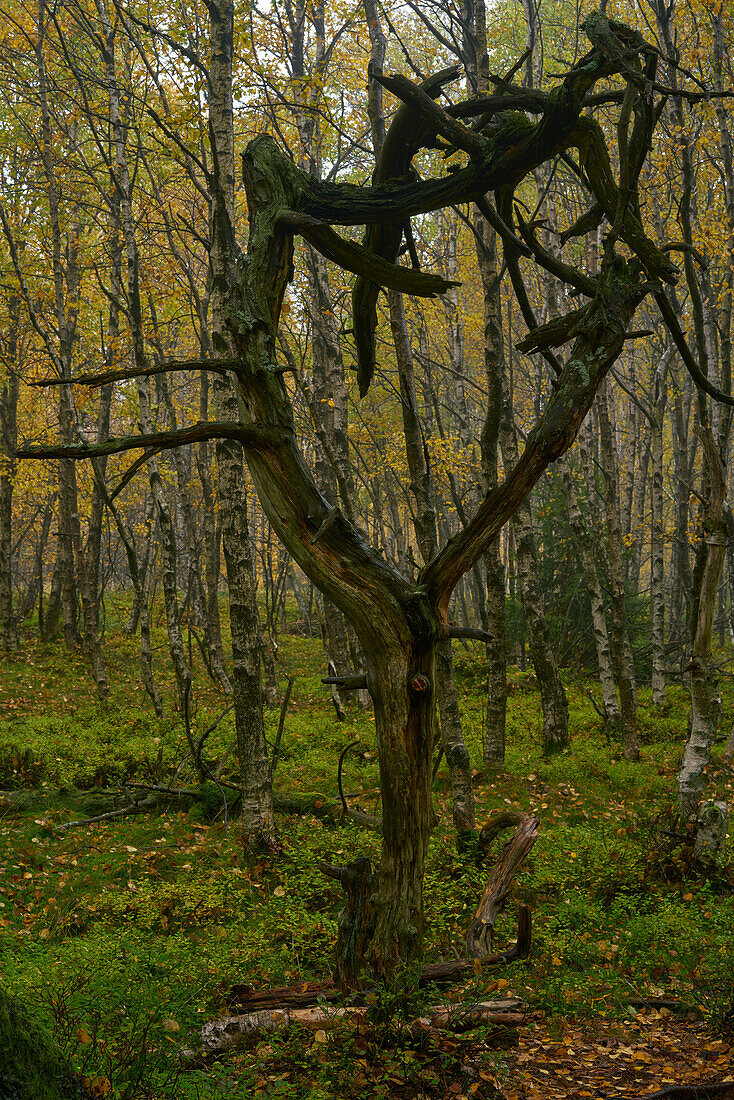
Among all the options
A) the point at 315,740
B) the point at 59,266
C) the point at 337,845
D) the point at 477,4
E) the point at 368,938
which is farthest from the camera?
the point at 59,266

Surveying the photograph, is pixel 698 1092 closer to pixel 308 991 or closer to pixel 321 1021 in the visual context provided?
pixel 321 1021

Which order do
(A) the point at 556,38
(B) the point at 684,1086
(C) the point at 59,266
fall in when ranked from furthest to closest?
(A) the point at 556,38, (C) the point at 59,266, (B) the point at 684,1086

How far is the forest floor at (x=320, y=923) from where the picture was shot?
3221 mm

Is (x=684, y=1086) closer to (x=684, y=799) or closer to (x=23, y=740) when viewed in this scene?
(x=684, y=799)

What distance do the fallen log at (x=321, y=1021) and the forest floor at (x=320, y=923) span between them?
0.07 m

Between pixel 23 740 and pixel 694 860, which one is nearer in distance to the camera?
pixel 694 860

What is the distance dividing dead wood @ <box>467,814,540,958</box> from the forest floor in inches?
13.0

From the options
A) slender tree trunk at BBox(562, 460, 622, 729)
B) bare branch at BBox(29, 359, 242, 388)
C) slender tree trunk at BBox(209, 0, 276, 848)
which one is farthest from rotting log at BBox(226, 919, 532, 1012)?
slender tree trunk at BBox(562, 460, 622, 729)

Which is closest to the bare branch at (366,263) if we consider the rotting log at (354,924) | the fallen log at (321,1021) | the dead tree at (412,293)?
the dead tree at (412,293)

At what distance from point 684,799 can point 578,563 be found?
8735mm

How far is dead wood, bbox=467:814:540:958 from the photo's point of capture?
441 cm

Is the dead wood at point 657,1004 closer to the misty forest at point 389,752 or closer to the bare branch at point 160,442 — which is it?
the misty forest at point 389,752

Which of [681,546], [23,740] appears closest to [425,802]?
[23,740]

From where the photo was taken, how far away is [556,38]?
59.7 feet
